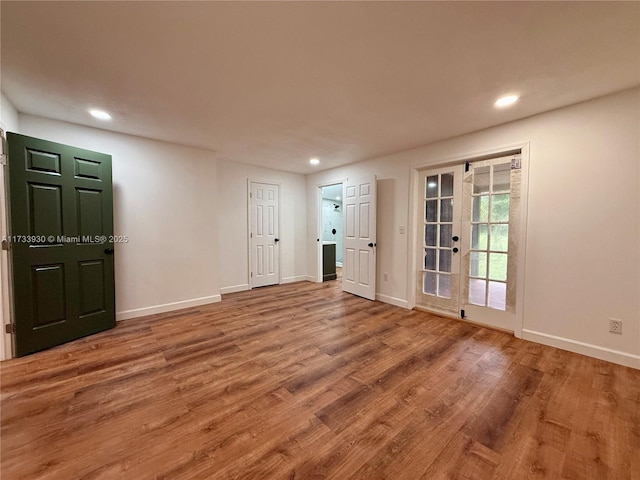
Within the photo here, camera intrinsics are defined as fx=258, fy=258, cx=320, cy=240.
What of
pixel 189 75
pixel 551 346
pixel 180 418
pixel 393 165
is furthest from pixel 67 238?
pixel 551 346

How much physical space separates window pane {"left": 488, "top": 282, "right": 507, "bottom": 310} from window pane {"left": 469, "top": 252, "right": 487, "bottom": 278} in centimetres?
17

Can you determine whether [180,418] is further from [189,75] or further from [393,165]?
[393,165]

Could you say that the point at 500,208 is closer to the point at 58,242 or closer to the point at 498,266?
the point at 498,266

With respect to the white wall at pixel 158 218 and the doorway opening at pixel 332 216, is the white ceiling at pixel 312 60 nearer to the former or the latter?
the white wall at pixel 158 218

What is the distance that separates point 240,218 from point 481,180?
397 cm

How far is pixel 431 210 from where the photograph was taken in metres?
3.79

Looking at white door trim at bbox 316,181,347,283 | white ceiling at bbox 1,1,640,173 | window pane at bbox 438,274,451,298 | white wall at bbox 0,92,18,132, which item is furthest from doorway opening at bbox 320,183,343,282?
white wall at bbox 0,92,18,132

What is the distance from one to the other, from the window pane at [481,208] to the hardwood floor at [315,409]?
1404 mm

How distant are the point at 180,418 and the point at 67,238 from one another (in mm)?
2392

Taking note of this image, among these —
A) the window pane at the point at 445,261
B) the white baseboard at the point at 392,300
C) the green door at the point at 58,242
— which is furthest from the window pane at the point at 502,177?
the green door at the point at 58,242

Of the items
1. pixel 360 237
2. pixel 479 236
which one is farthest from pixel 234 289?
pixel 479 236

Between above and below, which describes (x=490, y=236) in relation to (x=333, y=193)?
below

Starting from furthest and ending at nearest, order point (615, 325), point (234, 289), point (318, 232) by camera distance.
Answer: point (318, 232)
point (234, 289)
point (615, 325)

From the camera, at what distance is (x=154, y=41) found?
66.6 inches
